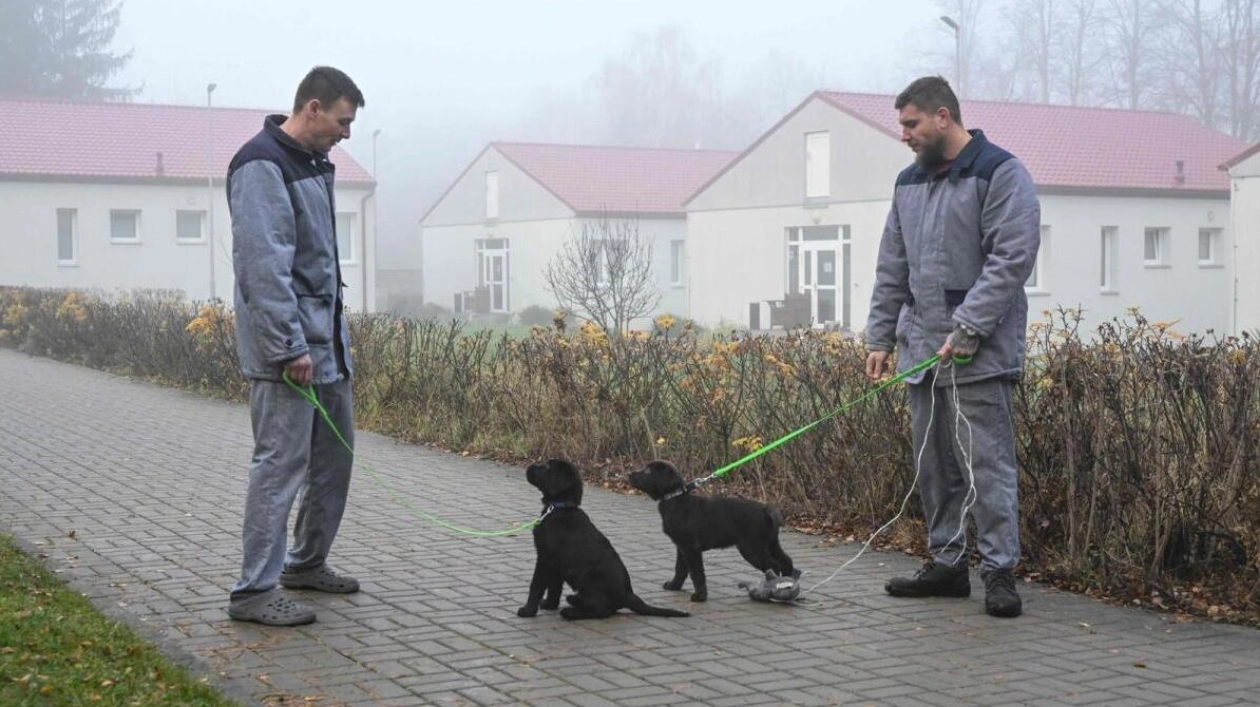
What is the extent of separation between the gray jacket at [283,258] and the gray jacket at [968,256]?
2376 mm

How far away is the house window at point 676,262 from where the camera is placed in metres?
52.8

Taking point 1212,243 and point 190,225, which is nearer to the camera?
point 1212,243

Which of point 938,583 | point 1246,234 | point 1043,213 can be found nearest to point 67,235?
point 1043,213

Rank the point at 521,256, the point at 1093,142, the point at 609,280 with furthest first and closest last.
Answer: the point at 521,256, the point at 1093,142, the point at 609,280

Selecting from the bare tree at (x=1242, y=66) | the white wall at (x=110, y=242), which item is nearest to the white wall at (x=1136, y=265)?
the white wall at (x=110, y=242)

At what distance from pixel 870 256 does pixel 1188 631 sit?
34090 mm

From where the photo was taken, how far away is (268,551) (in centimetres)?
627

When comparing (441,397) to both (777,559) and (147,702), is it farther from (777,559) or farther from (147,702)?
(147,702)

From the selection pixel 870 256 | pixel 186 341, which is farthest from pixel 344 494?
pixel 870 256

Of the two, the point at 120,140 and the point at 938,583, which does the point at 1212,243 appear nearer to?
the point at 120,140

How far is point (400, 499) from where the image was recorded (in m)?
9.90

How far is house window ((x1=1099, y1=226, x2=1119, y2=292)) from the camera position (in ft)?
130

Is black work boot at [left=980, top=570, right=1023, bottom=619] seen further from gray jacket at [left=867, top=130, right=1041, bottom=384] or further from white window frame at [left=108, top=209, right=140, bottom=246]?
white window frame at [left=108, top=209, right=140, bottom=246]

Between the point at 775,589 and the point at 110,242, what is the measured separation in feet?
145
